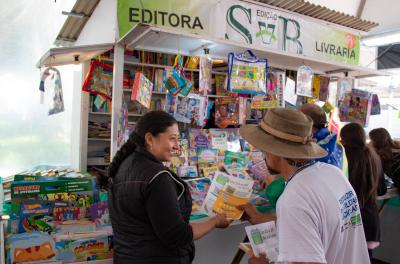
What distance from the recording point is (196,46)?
9.67 ft

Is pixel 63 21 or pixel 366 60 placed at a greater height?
pixel 63 21

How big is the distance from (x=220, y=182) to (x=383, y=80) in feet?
32.2

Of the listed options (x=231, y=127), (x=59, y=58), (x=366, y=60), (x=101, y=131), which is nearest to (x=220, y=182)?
(x=231, y=127)

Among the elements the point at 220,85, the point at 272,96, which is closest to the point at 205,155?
the point at 272,96

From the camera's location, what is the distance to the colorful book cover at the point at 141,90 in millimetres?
2473

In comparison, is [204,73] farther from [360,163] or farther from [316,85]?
[316,85]

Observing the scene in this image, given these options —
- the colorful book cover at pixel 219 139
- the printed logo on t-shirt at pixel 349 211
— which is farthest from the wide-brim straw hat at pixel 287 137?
the colorful book cover at pixel 219 139

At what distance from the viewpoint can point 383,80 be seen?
1023cm

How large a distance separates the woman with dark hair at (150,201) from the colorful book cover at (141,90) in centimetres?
78

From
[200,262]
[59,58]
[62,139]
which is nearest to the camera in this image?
[200,262]

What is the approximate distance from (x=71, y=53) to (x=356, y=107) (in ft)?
10.7

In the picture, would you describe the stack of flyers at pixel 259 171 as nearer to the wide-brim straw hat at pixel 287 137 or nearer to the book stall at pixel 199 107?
the book stall at pixel 199 107

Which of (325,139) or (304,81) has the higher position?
(304,81)

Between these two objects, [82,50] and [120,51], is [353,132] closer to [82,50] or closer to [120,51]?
[120,51]
